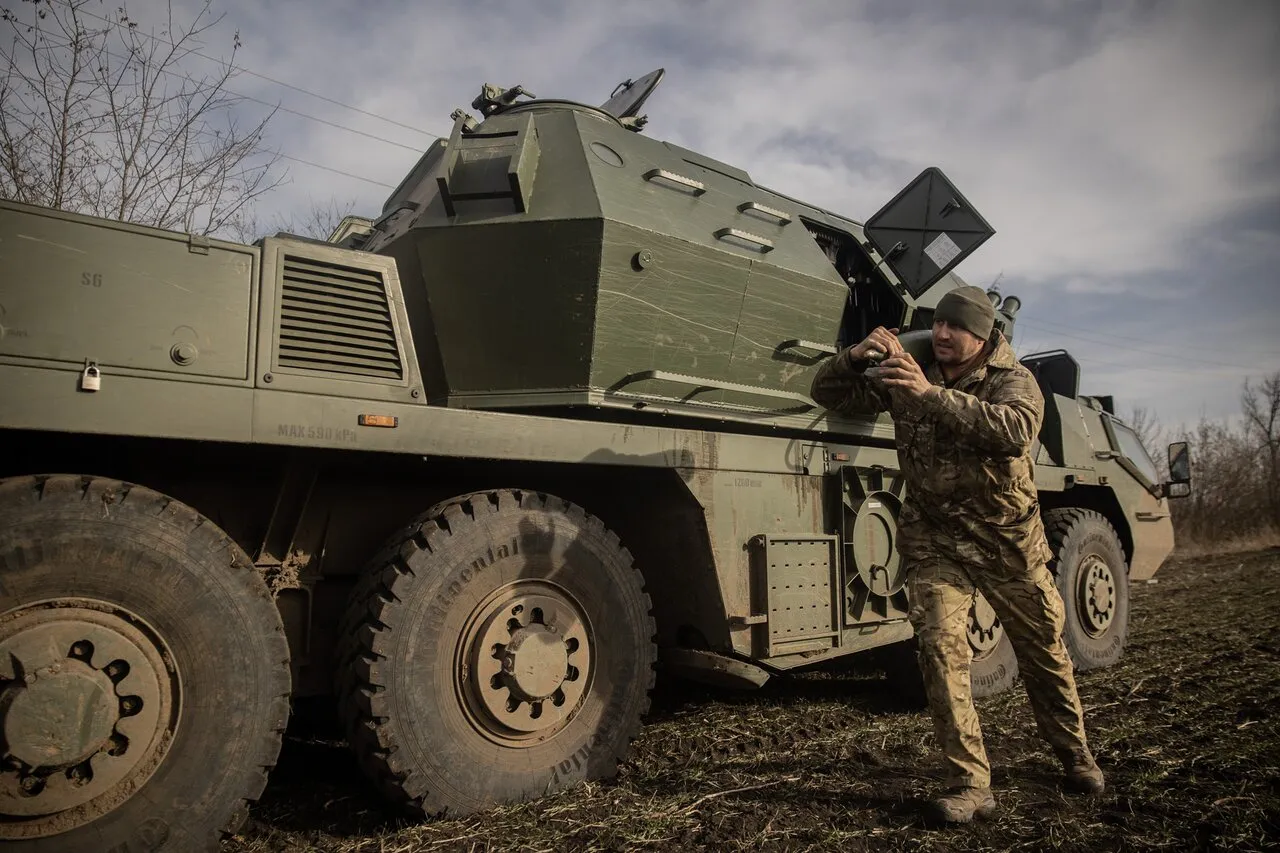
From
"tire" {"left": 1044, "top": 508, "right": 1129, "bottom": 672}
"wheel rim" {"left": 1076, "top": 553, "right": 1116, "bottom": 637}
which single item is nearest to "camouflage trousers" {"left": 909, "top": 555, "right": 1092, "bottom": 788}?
"tire" {"left": 1044, "top": 508, "right": 1129, "bottom": 672}

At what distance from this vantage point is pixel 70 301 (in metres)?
2.65

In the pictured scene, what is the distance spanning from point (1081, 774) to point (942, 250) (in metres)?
3.06

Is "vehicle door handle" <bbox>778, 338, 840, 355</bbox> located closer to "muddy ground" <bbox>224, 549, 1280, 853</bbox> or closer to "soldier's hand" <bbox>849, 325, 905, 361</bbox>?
"soldier's hand" <bbox>849, 325, 905, 361</bbox>

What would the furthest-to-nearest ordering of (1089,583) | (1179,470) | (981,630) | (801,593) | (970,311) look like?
(1179,470) → (1089,583) → (981,630) → (801,593) → (970,311)

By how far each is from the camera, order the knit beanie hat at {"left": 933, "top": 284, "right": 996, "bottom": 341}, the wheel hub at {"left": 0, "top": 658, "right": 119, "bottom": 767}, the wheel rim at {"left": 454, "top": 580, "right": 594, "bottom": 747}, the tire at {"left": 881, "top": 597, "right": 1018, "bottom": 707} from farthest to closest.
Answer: the tire at {"left": 881, "top": 597, "right": 1018, "bottom": 707} < the knit beanie hat at {"left": 933, "top": 284, "right": 996, "bottom": 341} < the wheel rim at {"left": 454, "top": 580, "right": 594, "bottom": 747} < the wheel hub at {"left": 0, "top": 658, "right": 119, "bottom": 767}

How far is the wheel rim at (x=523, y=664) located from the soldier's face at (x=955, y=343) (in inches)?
72.9

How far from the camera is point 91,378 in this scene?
258 centimetres

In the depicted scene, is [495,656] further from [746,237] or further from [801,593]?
[746,237]

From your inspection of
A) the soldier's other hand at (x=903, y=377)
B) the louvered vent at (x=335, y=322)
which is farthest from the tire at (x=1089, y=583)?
the louvered vent at (x=335, y=322)

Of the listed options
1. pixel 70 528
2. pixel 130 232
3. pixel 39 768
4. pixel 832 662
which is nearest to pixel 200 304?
pixel 130 232

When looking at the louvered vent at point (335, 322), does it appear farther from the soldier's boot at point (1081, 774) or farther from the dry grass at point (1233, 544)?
the dry grass at point (1233, 544)

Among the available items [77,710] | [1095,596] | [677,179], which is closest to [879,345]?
[677,179]

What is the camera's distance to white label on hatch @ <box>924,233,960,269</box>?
17.4 feet

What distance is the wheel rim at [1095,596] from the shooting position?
6211 mm
